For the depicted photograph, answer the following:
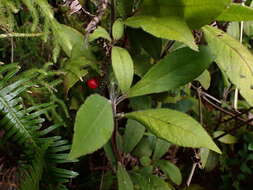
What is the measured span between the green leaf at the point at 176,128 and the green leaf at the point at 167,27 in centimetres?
16

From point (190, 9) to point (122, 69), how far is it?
20cm

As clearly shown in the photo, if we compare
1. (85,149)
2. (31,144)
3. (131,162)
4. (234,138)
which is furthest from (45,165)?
(234,138)

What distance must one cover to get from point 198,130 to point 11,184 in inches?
16.3

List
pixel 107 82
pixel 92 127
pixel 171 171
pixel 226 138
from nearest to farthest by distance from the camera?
pixel 92 127 < pixel 107 82 < pixel 171 171 < pixel 226 138

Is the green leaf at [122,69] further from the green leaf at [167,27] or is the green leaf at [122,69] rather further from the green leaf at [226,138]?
the green leaf at [226,138]

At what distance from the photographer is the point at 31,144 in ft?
2.37

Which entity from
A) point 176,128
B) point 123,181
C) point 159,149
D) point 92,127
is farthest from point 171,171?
point 92,127

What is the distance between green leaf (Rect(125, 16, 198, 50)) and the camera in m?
0.68

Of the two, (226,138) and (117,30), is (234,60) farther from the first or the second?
(226,138)

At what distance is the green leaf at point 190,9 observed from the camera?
667 millimetres

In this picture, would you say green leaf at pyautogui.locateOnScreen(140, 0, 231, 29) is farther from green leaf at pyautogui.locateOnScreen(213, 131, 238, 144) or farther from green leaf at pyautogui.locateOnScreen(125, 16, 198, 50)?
green leaf at pyautogui.locateOnScreen(213, 131, 238, 144)

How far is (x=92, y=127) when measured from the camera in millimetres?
625

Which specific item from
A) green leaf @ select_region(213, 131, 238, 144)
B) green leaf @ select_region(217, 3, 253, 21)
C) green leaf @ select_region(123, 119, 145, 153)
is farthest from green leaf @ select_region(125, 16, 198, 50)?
green leaf @ select_region(213, 131, 238, 144)

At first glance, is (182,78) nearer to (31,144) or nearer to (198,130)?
(198,130)
